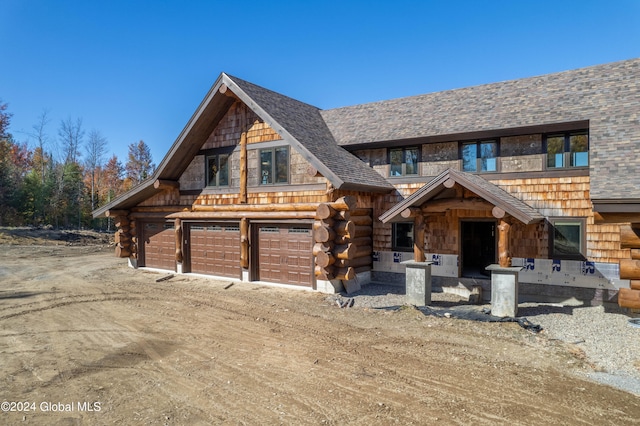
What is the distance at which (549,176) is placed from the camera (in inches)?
472

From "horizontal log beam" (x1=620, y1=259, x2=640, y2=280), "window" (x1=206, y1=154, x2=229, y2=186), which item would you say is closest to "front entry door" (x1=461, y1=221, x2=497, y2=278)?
"horizontal log beam" (x1=620, y1=259, x2=640, y2=280)

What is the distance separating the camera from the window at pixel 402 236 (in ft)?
46.5

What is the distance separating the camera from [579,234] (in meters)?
11.6

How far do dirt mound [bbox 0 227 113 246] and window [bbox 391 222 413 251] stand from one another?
87.1 feet

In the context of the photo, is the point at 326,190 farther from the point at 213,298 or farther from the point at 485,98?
the point at 485,98

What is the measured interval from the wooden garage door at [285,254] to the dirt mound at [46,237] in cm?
2236

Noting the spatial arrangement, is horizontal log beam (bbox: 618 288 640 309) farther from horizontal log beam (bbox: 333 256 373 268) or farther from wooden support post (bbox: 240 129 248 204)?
wooden support post (bbox: 240 129 248 204)

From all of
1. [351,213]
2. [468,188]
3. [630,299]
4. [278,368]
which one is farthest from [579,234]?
[278,368]

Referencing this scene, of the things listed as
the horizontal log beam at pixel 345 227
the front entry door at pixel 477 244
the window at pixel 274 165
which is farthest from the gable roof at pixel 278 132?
the front entry door at pixel 477 244

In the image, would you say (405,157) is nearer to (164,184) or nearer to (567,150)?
(567,150)

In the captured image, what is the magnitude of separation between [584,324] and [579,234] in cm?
319

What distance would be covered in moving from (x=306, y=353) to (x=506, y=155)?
9.48 m

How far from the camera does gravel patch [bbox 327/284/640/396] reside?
22.1ft

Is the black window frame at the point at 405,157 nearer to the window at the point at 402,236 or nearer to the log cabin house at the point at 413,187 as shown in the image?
the log cabin house at the point at 413,187
